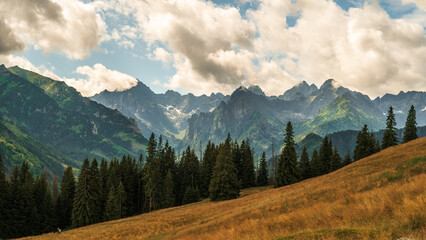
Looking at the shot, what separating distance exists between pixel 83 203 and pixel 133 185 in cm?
1889

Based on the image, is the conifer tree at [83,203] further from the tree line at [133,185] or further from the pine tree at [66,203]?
the pine tree at [66,203]

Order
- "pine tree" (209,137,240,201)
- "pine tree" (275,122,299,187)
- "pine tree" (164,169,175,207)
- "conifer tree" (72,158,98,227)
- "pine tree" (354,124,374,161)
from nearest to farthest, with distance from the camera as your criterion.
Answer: "conifer tree" (72,158,98,227) → "pine tree" (209,137,240,201) → "pine tree" (275,122,299,187) → "pine tree" (164,169,175,207) → "pine tree" (354,124,374,161)

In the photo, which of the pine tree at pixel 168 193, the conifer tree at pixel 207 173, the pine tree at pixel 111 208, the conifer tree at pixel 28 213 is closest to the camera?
the conifer tree at pixel 28 213

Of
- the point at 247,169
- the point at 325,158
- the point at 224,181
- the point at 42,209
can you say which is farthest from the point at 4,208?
the point at 325,158

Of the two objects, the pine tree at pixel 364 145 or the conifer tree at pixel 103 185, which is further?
the pine tree at pixel 364 145

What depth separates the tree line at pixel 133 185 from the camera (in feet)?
172

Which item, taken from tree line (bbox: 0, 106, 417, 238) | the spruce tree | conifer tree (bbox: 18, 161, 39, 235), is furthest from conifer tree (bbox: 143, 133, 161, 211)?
the spruce tree

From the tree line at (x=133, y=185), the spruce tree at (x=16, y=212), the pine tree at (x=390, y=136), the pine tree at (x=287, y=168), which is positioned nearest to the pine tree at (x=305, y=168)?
the tree line at (x=133, y=185)

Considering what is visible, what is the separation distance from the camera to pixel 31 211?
53.9 meters

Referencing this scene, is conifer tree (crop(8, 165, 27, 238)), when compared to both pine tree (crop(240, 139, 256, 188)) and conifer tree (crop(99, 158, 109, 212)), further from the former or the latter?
pine tree (crop(240, 139, 256, 188))

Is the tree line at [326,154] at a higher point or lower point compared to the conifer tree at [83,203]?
higher

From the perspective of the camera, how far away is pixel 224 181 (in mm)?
53219

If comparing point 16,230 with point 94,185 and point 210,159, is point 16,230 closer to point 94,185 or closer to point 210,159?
point 94,185

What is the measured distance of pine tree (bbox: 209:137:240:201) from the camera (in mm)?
52625
